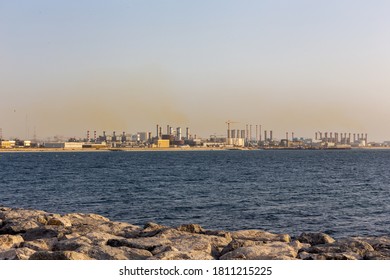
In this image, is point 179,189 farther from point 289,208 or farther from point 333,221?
point 333,221

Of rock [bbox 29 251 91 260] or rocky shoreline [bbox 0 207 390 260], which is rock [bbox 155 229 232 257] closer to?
rocky shoreline [bbox 0 207 390 260]

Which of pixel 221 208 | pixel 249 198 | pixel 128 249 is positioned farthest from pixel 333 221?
pixel 128 249

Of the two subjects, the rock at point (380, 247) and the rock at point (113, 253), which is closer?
the rock at point (113, 253)

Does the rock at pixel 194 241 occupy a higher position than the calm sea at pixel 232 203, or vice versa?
the rock at pixel 194 241

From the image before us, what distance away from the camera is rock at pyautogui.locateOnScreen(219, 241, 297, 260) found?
30.1 ft

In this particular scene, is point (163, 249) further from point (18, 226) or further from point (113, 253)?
point (18, 226)

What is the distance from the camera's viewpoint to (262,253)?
9.41 metres

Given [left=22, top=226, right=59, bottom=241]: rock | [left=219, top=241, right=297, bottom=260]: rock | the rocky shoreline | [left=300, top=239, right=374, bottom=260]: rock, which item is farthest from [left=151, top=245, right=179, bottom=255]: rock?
[left=22, top=226, right=59, bottom=241]: rock

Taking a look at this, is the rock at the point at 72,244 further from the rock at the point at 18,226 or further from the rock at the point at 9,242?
the rock at the point at 18,226

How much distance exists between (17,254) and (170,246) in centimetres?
269

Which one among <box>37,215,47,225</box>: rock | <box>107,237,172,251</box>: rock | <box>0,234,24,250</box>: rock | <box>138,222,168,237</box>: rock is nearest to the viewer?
<box>107,237,172,251</box>: rock

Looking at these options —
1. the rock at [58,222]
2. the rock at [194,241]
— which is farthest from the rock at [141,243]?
the rock at [58,222]

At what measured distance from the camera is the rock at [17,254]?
8.99m

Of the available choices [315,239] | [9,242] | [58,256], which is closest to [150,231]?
[9,242]
